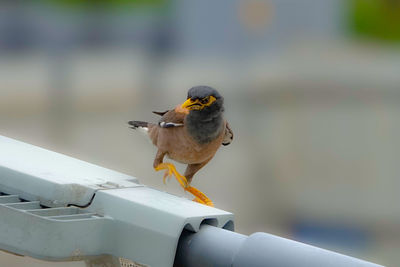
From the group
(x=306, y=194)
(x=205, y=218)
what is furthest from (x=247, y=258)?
(x=306, y=194)

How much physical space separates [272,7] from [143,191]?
19.2ft

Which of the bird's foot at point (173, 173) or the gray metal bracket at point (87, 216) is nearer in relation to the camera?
the gray metal bracket at point (87, 216)

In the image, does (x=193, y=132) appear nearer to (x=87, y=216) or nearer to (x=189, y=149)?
(x=189, y=149)

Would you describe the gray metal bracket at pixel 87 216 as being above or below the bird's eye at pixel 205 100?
above

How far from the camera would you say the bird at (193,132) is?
180cm

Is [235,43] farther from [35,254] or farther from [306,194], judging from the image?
[35,254]

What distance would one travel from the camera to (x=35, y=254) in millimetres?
766

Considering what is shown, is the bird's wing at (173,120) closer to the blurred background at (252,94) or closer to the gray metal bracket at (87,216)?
the gray metal bracket at (87,216)

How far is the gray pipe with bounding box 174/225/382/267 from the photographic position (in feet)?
2.35

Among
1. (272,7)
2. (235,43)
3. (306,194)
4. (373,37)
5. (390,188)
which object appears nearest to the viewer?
(390,188)

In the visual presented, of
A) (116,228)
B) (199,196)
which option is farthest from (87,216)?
(199,196)

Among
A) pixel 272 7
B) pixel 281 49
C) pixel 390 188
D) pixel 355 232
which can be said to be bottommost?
pixel 355 232

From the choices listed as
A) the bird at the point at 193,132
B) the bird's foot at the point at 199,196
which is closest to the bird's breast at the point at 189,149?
the bird at the point at 193,132

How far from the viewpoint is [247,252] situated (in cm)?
75
